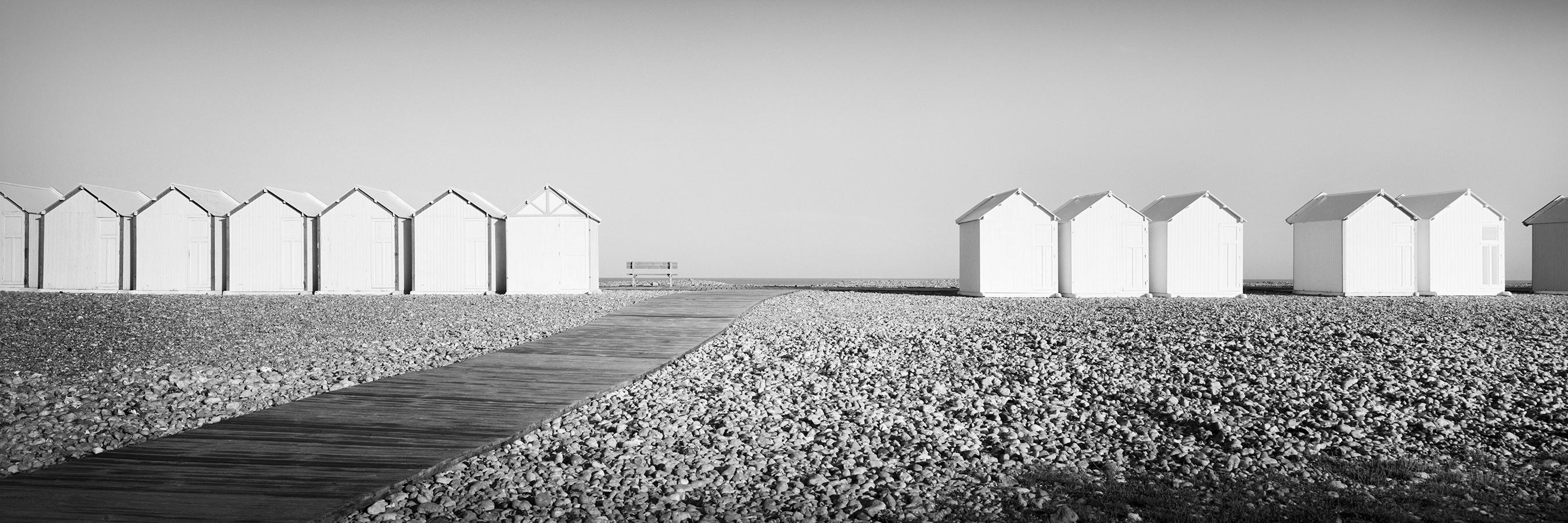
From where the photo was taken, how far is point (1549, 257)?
2423 centimetres

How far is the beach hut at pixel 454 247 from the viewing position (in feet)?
71.5

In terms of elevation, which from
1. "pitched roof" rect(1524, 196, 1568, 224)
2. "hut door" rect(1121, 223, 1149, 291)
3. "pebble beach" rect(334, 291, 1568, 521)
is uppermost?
"pitched roof" rect(1524, 196, 1568, 224)

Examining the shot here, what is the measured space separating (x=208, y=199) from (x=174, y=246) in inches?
62.3

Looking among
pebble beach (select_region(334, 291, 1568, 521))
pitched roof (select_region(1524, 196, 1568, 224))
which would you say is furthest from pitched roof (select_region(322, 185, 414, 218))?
pitched roof (select_region(1524, 196, 1568, 224))

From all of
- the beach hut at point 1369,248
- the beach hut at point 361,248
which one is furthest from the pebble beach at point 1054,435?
the beach hut at point 361,248

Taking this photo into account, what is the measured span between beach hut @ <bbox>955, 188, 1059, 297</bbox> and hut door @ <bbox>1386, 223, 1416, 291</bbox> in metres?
8.97

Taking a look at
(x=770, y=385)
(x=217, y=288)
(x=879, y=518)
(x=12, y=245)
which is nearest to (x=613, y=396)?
(x=770, y=385)

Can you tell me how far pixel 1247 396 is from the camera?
829 centimetres

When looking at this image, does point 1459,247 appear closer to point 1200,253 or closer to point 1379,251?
point 1379,251

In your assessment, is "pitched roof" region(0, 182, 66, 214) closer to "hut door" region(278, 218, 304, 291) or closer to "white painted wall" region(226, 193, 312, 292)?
"white painted wall" region(226, 193, 312, 292)

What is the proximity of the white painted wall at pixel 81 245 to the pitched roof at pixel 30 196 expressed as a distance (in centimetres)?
53

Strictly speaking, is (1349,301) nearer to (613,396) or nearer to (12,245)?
(613,396)

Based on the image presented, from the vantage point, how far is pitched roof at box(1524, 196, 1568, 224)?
24.0 meters

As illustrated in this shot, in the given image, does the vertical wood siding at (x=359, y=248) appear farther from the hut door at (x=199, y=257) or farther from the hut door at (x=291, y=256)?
the hut door at (x=199, y=257)
